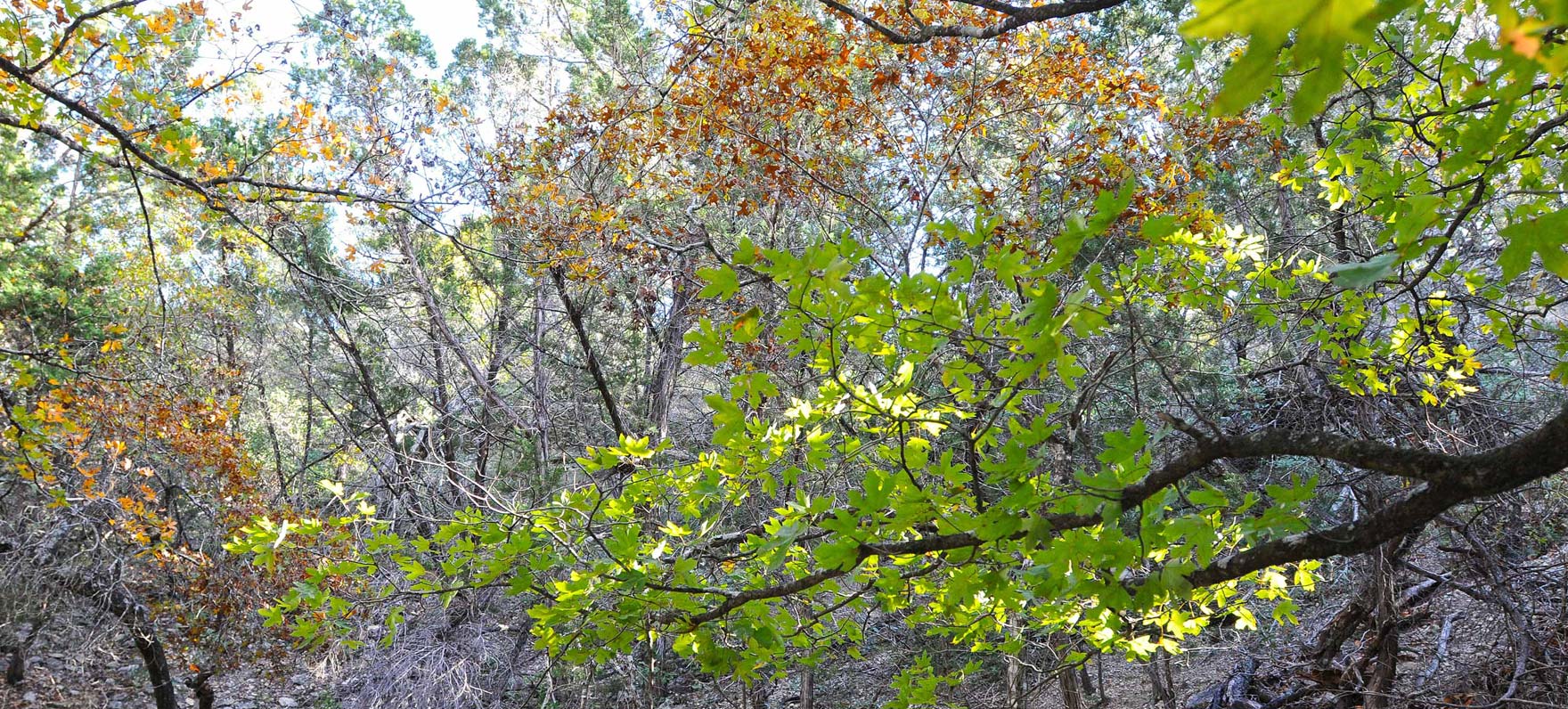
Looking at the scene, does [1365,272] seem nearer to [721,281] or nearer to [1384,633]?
[721,281]

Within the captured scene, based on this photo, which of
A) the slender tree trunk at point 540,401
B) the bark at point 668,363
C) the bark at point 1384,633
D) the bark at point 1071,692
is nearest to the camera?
the bark at point 1384,633

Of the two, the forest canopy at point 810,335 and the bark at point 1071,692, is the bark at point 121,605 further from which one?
the bark at point 1071,692

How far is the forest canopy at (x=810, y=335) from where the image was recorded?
1819 mm

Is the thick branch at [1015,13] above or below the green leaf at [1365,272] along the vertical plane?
above

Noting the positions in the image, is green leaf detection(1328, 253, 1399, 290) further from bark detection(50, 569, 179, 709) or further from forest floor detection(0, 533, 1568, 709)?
bark detection(50, 569, 179, 709)

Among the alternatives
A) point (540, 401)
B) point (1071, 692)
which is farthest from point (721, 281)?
point (540, 401)

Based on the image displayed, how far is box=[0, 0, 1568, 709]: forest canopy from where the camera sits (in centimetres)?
182

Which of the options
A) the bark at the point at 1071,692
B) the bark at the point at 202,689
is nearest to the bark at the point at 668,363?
the bark at the point at 1071,692

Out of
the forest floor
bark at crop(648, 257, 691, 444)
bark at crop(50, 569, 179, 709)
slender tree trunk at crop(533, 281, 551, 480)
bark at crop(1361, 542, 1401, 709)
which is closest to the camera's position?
bark at crop(1361, 542, 1401, 709)

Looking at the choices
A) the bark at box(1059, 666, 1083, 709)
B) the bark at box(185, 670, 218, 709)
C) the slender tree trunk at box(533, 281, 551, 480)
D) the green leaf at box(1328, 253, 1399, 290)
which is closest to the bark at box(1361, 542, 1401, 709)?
→ the bark at box(1059, 666, 1083, 709)

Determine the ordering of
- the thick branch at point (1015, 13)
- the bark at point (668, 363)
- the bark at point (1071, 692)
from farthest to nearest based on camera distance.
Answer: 1. the bark at point (668, 363)
2. the bark at point (1071, 692)
3. the thick branch at point (1015, 13)

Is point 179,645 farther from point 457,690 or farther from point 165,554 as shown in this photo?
point 457,690

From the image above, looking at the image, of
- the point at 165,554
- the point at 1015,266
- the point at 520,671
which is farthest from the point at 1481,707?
the point at 165,554

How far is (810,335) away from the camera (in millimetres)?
2219
